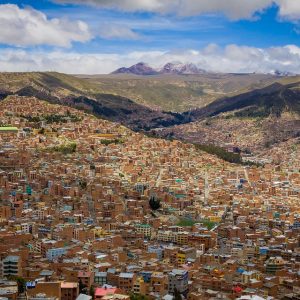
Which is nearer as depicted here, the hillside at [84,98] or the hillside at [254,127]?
the hillside at [254,127]

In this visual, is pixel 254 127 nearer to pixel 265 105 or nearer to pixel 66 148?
pixel 265 105

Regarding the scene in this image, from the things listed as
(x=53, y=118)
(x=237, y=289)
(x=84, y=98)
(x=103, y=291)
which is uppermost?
(x=84, y=98)

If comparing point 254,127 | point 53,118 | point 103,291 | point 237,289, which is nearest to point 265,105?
point 254,127

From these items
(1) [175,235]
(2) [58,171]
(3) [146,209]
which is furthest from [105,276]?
(2) [58,171]

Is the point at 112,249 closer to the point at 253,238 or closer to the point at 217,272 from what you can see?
the point at 217,272

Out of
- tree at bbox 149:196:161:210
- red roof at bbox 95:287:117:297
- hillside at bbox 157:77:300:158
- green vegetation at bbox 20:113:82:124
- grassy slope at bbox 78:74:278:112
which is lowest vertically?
tree at bbox 149:196:161:210

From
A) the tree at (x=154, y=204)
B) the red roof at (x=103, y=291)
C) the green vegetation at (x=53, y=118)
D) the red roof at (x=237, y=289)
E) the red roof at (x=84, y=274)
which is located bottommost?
the red roof at (x=237, y=289)

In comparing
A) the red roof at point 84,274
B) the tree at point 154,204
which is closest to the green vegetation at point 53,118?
the tree at point 154,204

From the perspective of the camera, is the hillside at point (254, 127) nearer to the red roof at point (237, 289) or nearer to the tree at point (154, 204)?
the tree at point (154, 204)

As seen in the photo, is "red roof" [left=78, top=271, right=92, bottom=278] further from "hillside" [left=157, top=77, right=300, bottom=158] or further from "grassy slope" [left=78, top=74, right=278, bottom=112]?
"grassy slope" [left=78, top=74, right=278, bottom=112]

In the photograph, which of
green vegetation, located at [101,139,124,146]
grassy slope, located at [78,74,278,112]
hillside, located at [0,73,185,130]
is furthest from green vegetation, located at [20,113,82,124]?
grassy slope, located at [78,74,278,112]

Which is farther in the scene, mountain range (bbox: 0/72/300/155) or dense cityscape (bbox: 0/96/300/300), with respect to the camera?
mountain range (bbox: 0/72/300/155)
